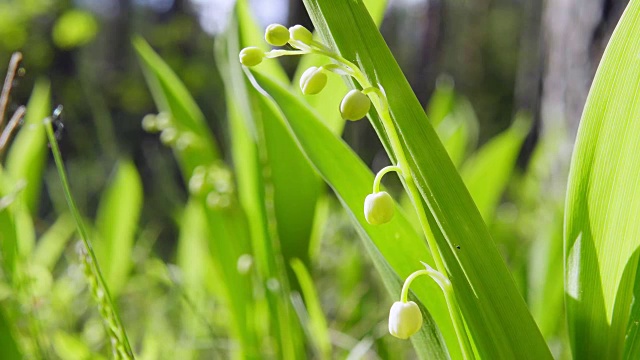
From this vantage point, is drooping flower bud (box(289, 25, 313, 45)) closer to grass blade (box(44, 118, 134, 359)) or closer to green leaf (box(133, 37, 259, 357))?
grass blade (box(44, 118, 134, 359))

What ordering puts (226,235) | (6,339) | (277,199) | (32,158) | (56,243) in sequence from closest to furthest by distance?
(6,339)
(277,199)
(226,235)
(32,158)
(56,243)

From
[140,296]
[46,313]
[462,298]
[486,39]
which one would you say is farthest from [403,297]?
[486,39]

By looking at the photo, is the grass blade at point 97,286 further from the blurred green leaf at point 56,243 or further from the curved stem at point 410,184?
the blurred green leaf at point 56,243

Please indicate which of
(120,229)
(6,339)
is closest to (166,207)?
(120,229)

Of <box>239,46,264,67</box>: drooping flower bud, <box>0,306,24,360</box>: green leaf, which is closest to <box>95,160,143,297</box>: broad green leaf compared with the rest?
<box>0,306,24,360</box>: green leaf

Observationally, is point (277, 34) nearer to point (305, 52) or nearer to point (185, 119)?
point (305, 52)
